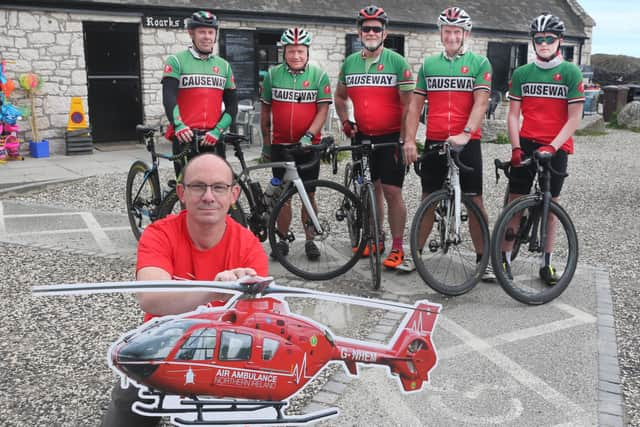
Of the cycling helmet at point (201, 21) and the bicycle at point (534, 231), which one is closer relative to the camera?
the bicycle at point (534, 231)

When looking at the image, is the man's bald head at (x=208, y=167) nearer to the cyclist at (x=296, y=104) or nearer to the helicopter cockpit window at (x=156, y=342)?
the helicopter cockpit window at (x=156, y=342)

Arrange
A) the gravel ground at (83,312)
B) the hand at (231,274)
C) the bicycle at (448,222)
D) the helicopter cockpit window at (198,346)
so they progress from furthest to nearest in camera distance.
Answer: the bicycle at (448,222), the gravel ground at (83,312), the hand at (231,274), the helicopter cockpit window at (198,346)

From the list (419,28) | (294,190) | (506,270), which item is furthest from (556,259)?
(419,28)

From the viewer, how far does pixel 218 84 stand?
5.51 m

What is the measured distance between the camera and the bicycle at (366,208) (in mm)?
4910

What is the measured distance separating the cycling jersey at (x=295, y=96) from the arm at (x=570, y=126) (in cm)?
191

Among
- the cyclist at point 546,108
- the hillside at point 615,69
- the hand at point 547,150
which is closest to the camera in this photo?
the hand at point 547,150

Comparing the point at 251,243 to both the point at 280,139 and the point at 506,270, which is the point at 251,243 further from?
the point at 280,139

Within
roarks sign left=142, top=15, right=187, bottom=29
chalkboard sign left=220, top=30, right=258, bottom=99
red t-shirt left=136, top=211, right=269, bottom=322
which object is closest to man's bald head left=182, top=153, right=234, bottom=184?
red t-shirt left=136, top=211, right=269, bottom=322

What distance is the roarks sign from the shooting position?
520 inches

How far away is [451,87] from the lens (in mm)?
4910

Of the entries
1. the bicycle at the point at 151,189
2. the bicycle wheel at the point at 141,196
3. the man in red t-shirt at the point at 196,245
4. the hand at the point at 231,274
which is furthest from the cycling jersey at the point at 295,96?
the hand at the point at 231,274

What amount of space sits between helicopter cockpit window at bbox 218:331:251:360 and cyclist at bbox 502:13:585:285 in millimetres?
3512

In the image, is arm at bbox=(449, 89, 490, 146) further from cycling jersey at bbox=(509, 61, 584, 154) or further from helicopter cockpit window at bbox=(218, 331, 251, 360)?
helicopter cockpit window at bbox=(218, 331, 251, 360)
